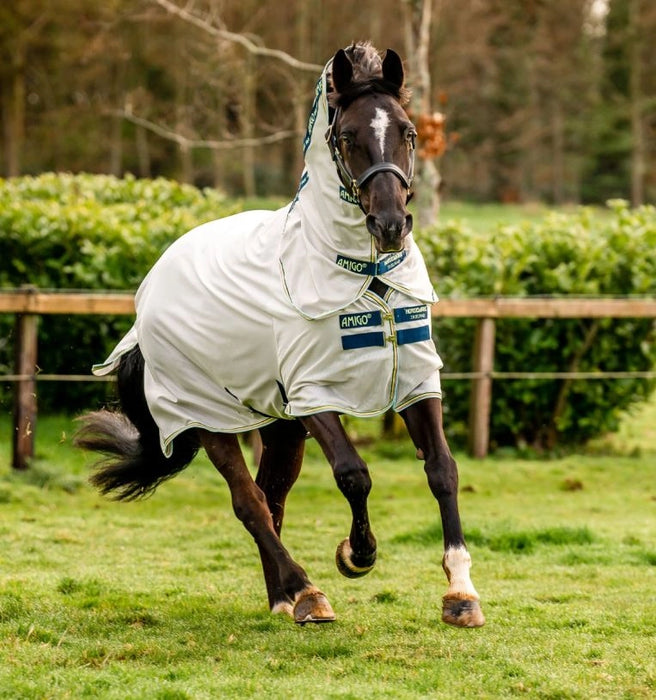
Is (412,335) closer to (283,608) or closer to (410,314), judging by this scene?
(410,314)

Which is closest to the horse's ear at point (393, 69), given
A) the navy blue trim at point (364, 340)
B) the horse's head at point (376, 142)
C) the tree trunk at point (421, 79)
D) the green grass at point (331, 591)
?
the horse's head at point (376, 142)

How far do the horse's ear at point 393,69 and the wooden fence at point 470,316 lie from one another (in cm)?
451

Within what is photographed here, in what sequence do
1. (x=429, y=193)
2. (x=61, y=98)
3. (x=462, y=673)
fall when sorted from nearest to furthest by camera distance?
(x=462, y=673), (x=429, y=193), (x=61, y=98)

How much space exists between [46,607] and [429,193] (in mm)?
8015

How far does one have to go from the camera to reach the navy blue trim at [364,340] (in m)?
4.46

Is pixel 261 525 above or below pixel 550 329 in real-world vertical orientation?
below

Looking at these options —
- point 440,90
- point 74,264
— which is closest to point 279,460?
point 74,264

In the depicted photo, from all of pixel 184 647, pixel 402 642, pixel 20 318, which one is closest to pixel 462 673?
pixel 402 642

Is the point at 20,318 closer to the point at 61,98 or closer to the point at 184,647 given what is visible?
the point at 184,647

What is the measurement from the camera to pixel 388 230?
406 cm

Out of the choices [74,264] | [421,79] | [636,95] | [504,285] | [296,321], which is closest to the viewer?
[296,321]

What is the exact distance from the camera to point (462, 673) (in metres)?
4.00

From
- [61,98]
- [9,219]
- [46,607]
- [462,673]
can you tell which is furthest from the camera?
[61,98]

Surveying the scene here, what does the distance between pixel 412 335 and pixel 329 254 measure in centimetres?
45
